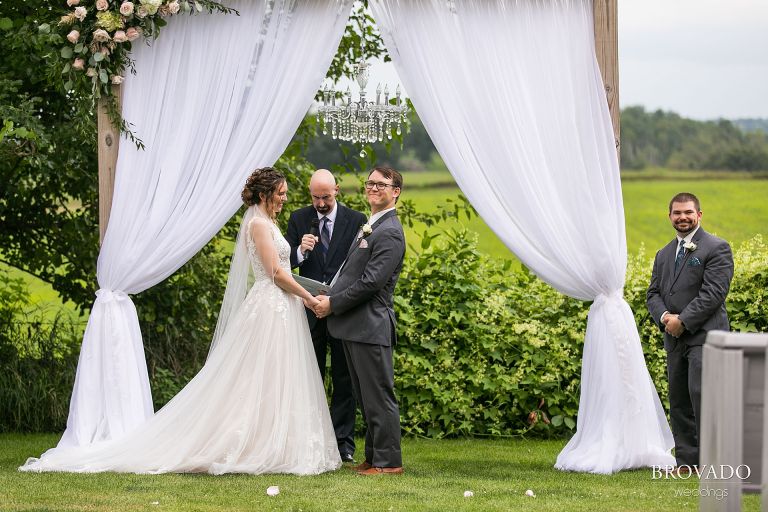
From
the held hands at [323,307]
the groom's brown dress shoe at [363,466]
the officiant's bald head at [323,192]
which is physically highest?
the officiant's bald head at [323,192]

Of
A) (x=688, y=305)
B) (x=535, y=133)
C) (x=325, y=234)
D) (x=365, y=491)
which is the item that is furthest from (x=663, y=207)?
(x=365, y=491)

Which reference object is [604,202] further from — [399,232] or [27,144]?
[27,144]

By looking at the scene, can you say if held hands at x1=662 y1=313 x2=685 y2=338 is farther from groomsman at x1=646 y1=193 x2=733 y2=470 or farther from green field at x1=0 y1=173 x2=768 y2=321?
green field at x1=0 y1=173 x2=768 y2=321

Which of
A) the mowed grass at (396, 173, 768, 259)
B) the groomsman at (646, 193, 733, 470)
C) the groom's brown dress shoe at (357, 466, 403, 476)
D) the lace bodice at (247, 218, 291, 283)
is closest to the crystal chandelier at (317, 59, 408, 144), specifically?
the lace bodice at (247, 218, 291, 283)

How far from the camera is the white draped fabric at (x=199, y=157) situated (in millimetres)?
5637

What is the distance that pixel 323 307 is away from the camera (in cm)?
525

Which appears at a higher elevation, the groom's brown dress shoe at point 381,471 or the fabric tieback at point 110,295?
the fabric tieback at point 110,295

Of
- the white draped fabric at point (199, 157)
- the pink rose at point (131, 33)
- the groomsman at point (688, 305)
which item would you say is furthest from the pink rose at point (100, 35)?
the groomsman at point (688, 305)

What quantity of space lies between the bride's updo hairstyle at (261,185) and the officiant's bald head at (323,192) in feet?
1.28

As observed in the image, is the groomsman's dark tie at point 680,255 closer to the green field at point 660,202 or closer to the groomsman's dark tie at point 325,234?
the groomsman's dark tie at point 325,234

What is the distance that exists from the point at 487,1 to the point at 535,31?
309 mm

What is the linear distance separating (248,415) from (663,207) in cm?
1632

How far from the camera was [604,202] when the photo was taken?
5500 mm

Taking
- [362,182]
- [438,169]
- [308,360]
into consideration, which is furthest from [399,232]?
[438,169]
